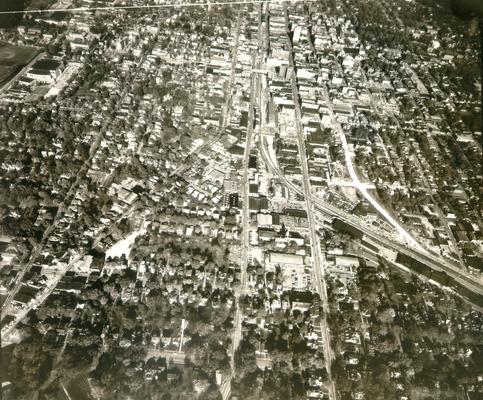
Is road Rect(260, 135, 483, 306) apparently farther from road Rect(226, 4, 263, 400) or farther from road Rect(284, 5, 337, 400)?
road Rect(226, 4, 263, 400)

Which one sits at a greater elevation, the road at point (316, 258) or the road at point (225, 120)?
the road at point (225, 120)

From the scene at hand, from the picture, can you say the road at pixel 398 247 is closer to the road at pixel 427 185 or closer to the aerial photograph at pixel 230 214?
the aerial photograph at pixel 230 214

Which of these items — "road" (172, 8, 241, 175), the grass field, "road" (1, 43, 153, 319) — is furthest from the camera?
the grass field

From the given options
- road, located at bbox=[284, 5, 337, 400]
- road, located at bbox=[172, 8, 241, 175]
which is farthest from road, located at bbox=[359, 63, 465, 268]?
road, located at bbox=[172, 8, 241, 175]

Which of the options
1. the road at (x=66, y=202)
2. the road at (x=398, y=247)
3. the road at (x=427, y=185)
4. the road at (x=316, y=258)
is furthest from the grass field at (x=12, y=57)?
the road at (x=427, y=185)

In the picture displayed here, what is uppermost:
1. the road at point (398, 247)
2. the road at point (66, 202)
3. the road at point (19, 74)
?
the road at point (19, 74)

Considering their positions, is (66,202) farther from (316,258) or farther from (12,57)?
(12,57)

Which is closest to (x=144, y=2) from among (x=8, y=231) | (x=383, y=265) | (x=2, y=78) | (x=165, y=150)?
(x=2, y=78)
